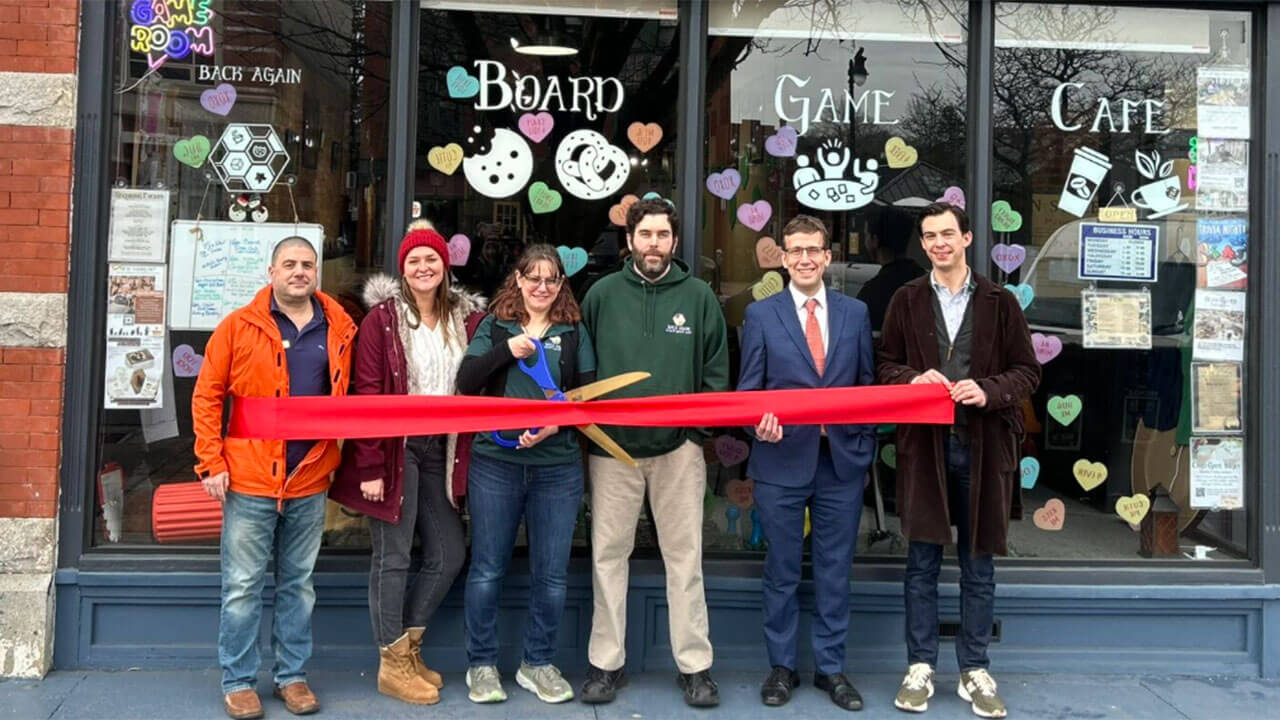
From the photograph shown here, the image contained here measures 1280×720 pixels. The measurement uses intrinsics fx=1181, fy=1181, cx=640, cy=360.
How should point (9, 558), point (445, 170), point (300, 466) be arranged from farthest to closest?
1. point (445, 170)
2. point (9, 558)
3. point (300, 466)

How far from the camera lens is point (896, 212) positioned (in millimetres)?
6148

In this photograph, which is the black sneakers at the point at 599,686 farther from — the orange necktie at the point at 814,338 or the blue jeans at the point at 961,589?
the orange necktie at the point at 814,338

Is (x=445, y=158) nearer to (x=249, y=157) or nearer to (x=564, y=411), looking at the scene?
(x=249, y=157)

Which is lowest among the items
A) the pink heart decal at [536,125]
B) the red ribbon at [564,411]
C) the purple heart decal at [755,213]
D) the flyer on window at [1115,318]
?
the red ribbon at [564,411]

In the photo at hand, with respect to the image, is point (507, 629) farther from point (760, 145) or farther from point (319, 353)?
point (760, 145)

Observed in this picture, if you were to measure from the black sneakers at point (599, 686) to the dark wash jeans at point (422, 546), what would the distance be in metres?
0.77

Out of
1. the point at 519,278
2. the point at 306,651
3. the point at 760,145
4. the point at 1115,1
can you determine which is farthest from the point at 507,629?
the point at 1115,1

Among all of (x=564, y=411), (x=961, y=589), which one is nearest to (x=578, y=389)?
(x=564, y=411)

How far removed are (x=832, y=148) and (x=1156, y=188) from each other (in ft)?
5.63

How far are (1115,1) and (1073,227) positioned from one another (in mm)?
1184

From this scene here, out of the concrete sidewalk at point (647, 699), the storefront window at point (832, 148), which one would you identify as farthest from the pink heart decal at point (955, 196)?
the concrete sidewalk at point (647, 699)

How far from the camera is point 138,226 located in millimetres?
5754

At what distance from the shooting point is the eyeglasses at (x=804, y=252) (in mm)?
5281

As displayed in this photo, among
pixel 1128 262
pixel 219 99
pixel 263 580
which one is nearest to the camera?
pixel 263 580
